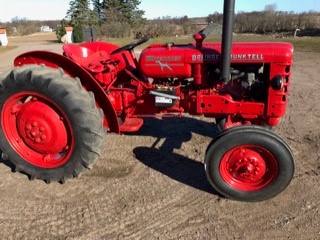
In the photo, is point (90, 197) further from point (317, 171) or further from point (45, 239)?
point (317, 171)

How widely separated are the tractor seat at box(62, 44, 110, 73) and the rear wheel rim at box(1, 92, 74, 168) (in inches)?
26.6

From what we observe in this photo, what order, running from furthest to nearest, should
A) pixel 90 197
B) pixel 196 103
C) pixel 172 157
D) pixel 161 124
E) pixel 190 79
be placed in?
pixel 161 124, pixel 172 157, pixel 190 79, pixel 196 103, pixel 90 197

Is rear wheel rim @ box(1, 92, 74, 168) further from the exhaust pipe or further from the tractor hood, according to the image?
the exhaust pipe

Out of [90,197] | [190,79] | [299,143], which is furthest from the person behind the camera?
[299,143]

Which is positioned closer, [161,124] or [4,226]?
[4,226]

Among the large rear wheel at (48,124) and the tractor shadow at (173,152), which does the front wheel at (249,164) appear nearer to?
the tractor shadow at (173,152)

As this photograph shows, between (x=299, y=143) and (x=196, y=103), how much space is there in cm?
173

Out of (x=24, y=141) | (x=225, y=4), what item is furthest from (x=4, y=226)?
(x=225, y=4)

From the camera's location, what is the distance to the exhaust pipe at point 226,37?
2.77m

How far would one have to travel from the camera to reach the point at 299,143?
4.32m

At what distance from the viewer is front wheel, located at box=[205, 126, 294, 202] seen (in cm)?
292

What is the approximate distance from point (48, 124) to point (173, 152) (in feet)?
5.12

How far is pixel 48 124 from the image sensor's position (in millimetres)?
3344

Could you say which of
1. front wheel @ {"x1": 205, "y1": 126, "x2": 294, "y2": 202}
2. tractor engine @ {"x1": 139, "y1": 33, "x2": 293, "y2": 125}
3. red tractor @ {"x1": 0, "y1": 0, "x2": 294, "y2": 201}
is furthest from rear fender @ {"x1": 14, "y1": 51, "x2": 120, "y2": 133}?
front wheel @ {"x1": 205, "y1": 126, "x2": 294, "y2": 202}
